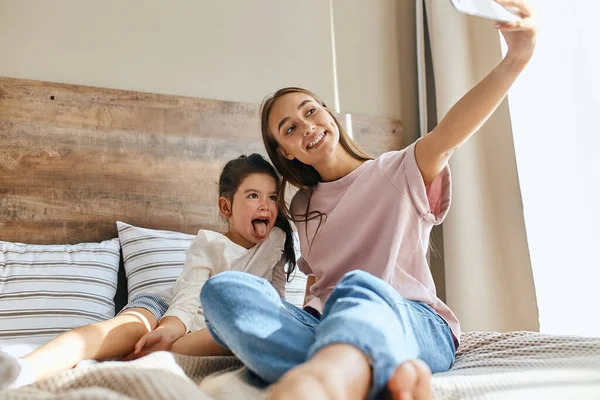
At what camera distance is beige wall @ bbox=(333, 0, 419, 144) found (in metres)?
2.43

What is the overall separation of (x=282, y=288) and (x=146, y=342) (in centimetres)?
47

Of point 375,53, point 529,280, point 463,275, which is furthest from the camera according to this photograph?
point 375,53

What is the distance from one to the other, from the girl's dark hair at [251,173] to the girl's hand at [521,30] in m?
0.74

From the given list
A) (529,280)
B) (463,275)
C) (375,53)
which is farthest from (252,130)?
(529,280)

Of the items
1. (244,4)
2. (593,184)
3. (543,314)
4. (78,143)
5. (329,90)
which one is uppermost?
(244,4)

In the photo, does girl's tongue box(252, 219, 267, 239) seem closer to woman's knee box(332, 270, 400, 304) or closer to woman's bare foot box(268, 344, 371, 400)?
woman's knee box(332, 270, 400, 304)

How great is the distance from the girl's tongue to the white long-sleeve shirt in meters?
0.03

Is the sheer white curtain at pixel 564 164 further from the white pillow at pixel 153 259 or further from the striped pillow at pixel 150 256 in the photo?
the striped pillow at pixel 150 256

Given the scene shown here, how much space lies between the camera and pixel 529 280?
190 centimetres

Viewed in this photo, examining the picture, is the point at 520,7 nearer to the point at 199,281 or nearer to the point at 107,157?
the point at 199,281

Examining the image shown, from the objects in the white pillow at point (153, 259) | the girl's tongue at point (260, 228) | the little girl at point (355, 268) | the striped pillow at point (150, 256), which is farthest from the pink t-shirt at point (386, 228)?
the striped pillow at point (150, 256)

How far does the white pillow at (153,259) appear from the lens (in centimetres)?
173

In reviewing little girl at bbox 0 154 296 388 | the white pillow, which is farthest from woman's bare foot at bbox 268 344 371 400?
the white pillow

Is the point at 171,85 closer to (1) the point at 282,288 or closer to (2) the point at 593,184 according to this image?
(1) the point at 282,288
